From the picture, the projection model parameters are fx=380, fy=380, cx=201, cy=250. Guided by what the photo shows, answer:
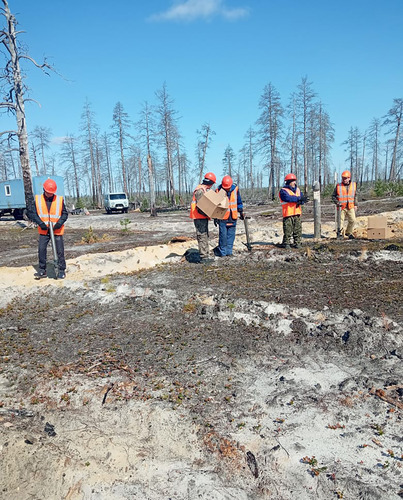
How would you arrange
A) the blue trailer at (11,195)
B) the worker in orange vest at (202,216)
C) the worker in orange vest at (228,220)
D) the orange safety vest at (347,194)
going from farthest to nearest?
the blue trailer at (11,195) < the orange safety vest at (347,194) < the worker in orange vest at (228,220) < the worker in orange vest at (202,216)

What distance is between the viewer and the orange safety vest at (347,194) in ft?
33.2

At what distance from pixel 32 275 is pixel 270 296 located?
500cm

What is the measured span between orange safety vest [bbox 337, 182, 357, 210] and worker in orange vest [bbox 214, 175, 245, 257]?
2907 millimetres

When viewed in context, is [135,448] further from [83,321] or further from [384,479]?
[83,321]

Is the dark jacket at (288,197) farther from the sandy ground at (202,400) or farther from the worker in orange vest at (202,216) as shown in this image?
the sandy ground at (202,400)

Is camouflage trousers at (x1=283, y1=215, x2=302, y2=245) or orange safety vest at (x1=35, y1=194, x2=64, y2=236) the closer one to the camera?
orange safety vest at (x1=35, y1=194, x2=64, y2=236)

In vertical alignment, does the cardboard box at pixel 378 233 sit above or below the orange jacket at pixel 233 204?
below

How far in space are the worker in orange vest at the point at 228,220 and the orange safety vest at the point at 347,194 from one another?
2.91 m

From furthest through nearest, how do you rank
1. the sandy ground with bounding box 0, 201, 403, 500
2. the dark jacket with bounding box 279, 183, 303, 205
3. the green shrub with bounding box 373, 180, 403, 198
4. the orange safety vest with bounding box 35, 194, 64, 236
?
the green shrub with bounding box 373, 180, 403, 198, the dark jacket with bounding box 279, 183, 303, 205, the orange safety vest with bounding box 35, 194, 64, 236, the sandy ground with bounding box 0, 201, 403, 500

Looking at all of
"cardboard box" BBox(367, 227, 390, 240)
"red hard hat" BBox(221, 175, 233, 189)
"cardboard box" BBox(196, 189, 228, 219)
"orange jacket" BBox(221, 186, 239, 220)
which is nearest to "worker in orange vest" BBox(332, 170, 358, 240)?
"cardboard box" BBox(367, 227, 390, 240)

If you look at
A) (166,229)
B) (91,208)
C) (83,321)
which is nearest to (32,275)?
(83,321)

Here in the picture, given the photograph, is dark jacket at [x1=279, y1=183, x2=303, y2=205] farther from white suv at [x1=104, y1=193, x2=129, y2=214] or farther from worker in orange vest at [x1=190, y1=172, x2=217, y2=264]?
white suv at [x1=104, y1=193, x2=129, y2=214]

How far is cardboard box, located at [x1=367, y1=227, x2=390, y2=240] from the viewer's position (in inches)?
401

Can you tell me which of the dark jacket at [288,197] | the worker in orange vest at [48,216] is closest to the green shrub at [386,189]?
the dark jacket at [288,197]
